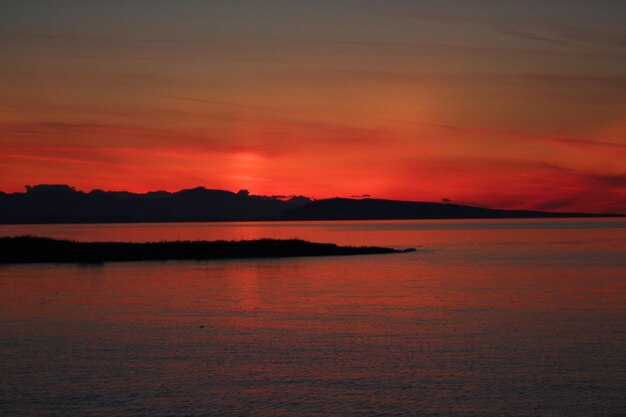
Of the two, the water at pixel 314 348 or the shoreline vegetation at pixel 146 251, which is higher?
the shoreline vegetation at pixel 146 251

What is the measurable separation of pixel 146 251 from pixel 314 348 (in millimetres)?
59215

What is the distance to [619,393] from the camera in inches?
766

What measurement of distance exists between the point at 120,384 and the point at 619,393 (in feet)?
44.7

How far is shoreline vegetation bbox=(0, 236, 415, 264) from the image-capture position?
77500mm

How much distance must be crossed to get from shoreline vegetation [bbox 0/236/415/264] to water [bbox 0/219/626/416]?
27.5 meters

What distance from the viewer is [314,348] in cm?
2566

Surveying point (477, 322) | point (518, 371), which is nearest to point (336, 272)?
point (477, 322)

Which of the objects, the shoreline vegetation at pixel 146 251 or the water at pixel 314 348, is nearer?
the water at pixel 314 348

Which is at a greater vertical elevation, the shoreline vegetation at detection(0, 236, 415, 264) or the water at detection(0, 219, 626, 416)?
the shoreline vegetation at detection(0, 236, 415, 264)

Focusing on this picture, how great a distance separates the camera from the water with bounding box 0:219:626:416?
18922 mm

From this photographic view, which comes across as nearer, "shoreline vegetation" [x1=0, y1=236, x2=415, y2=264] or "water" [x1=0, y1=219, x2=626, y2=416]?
"water" [x1=0, y1=219, x2=626, y2=416]

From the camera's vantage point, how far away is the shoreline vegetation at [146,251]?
77.5 meters

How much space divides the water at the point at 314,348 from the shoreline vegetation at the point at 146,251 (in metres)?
27.5

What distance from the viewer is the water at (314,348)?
18.9 m
